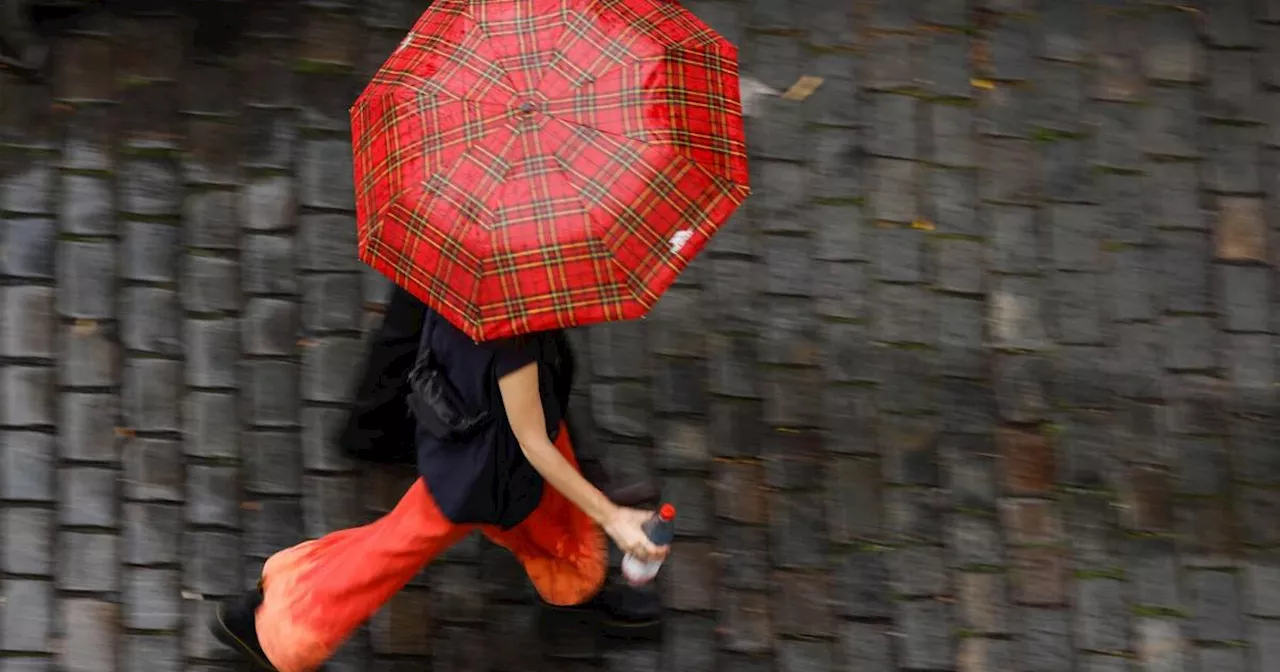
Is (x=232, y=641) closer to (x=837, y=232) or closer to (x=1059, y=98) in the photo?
(x=837, y=232)

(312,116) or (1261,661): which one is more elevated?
(312,116)

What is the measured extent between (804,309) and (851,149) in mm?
729

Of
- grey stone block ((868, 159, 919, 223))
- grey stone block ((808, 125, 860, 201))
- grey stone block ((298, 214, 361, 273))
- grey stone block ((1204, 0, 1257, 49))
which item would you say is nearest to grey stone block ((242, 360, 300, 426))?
grey stone block ((298, 214, 361, 273))

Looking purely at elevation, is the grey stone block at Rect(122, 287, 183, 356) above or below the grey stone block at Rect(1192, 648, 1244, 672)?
above

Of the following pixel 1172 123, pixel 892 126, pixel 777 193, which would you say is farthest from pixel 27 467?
pixel 1172 123

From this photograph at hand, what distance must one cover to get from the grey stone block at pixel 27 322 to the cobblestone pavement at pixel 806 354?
0.03 ft

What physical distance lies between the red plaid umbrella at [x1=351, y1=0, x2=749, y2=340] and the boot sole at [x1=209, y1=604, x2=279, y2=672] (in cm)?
153

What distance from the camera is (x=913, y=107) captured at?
201 inches

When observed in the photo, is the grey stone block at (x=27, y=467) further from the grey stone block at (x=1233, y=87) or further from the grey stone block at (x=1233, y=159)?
the grey stone block at (x=1233, y=87)

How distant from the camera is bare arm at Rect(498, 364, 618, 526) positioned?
3.16 m

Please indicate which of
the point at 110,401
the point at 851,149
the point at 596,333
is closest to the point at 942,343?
the point at 851,149

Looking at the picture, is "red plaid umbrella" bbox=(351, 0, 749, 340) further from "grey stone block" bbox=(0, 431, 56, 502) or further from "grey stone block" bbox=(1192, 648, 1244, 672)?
"grey stone block" bbox=(1192, 648, 1244, 672)

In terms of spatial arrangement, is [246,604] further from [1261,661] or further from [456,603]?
[1261,661]

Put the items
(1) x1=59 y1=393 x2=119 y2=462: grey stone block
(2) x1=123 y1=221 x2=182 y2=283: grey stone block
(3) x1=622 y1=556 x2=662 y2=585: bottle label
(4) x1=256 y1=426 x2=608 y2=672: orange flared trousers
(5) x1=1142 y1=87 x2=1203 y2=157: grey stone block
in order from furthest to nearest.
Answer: (5) x1=1142 y1=87 x2=1203 y2=157: grey stone block → (2) x1=123 y1=221 x2=182 y2=283: grey stone block → (1) x1=59 y1=393 x2=119 y2=462: grey stone block → (4) x1=256 y1=426 x2=608 y2=672: orange flared trousers → (3) x1=622 y1=556 x2=662 y2=585: bottle label
